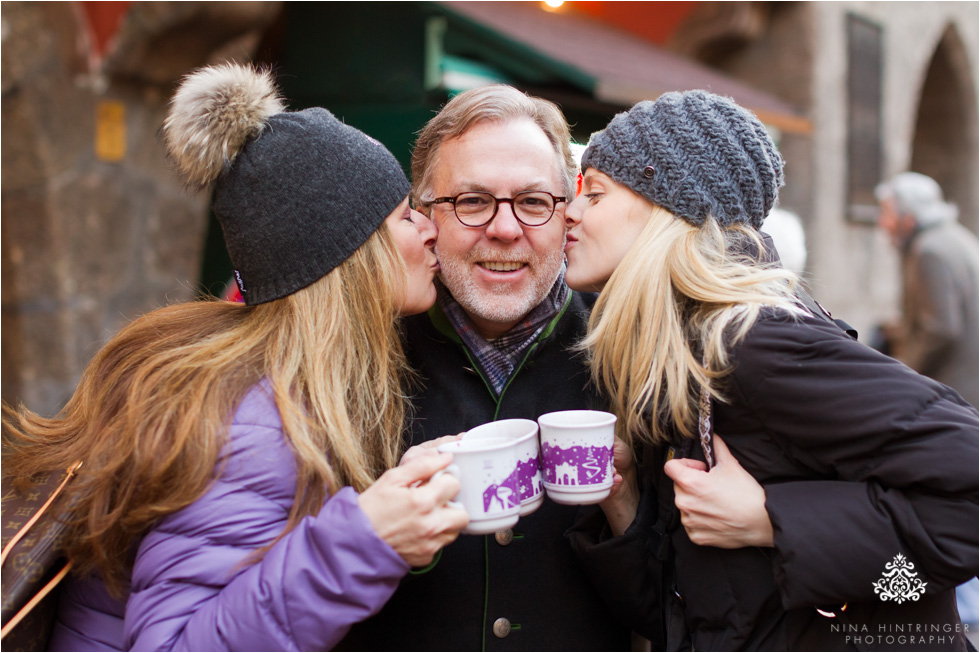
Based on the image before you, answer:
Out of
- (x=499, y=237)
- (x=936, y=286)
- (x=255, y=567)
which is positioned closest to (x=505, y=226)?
(x=499, y=237)

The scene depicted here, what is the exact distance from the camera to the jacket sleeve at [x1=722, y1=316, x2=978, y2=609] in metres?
1.49

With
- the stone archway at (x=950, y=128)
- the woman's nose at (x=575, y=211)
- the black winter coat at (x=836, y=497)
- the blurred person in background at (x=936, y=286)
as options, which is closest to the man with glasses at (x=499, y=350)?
the woman's nose at (x=575, y=211)

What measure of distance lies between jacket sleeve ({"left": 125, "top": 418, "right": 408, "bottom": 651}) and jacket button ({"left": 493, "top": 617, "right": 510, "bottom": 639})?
0.57 m

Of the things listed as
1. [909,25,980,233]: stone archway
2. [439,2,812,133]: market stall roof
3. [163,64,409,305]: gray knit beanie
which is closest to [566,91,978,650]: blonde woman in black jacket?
[163,64,409,305]: gray knit beanie

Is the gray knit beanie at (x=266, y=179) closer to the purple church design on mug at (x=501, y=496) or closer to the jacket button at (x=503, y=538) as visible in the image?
the purple church design on mug at (x=501, y=496)

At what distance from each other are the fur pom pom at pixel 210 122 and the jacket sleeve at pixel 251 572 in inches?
25.9

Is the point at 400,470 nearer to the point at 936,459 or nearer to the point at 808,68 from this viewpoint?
the point at 936,459

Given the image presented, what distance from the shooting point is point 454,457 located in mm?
1503

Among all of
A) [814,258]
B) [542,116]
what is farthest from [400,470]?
[814,258]

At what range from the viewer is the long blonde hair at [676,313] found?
167 cm

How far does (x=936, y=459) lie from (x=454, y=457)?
905mm

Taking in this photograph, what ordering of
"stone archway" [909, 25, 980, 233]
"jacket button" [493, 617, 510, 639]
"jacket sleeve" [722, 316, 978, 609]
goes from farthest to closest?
"stone archway" [909, 25, 980, 233], "jacket button" [493, 617, 510, 639], "jacket sleeve" [722, 316, 978, 609]

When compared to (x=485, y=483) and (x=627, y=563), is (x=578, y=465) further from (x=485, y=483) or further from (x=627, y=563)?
(x=627, y=563)

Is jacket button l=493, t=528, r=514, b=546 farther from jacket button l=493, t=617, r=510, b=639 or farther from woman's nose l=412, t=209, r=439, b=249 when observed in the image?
woman's nose l=412, t=209, r=439, b=249
